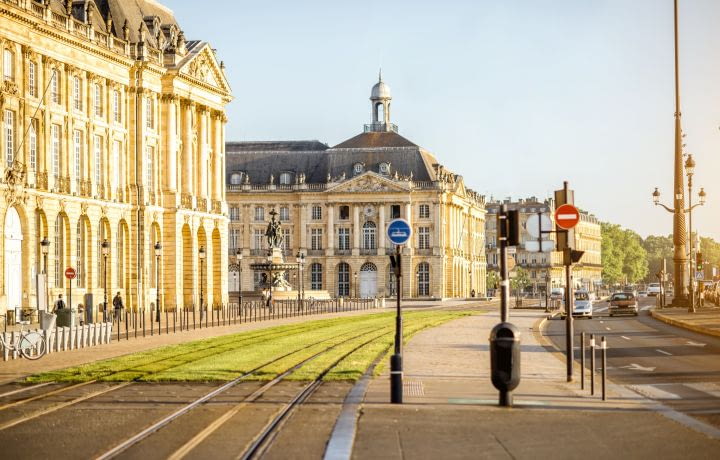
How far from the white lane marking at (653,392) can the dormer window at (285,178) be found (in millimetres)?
157852

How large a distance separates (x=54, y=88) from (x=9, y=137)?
7182 millimetres

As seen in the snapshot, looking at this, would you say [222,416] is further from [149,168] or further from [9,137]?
[149,168]

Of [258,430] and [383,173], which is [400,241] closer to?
[258,430]

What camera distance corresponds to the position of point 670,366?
110 ft

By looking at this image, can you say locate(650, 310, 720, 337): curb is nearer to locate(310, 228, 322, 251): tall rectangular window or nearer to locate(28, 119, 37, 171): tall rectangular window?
Result: locate(28, 119, 37, 171): tall rectangular window

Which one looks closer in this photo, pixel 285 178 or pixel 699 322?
pixel 699 322

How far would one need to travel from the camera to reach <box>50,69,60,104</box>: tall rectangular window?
7619cm

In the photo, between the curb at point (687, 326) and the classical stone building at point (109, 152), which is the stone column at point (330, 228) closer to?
the classical stone building at point (109, 152)

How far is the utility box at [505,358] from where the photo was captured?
872 inches

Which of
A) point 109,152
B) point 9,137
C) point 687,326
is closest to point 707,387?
point 687,326

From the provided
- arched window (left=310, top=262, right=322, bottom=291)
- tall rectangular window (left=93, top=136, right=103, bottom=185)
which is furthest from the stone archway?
arched window (left=310, top=262, right=322, bottom=291)

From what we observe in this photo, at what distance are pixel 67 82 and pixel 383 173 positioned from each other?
105656 mm

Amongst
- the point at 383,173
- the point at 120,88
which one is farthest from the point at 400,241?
the point at 383,173

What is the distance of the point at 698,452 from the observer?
56.0ft
